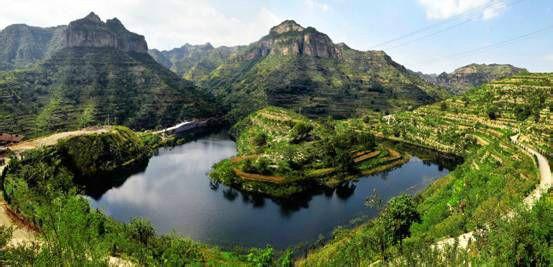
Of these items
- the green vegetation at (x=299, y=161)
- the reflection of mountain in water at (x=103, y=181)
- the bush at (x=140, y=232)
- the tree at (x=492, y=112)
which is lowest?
the reflection of mountain in water at (x=103, y=181)

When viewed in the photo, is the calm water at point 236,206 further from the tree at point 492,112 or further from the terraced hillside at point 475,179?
the tree at point 492,112

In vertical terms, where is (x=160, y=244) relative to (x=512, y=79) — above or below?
below

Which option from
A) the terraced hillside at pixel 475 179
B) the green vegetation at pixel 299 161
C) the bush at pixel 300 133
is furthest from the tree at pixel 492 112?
the bush at pixel 300 133

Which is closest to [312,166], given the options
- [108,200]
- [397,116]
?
[108,200]

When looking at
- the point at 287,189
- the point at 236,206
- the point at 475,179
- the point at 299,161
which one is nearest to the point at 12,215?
the point at 236,206

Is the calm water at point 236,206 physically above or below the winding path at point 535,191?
below

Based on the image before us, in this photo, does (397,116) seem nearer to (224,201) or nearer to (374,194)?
(374,194)

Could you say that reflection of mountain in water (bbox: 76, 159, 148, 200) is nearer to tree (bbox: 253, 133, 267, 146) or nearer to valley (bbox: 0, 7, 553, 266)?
valley (bbox: 0, 7, 553, 266)
